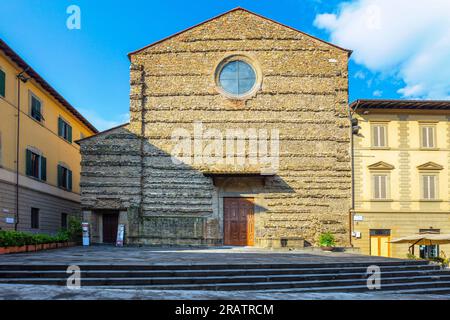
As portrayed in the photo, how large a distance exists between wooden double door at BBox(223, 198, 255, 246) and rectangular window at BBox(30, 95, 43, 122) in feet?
36.3

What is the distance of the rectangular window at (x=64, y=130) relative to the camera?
96.8ft

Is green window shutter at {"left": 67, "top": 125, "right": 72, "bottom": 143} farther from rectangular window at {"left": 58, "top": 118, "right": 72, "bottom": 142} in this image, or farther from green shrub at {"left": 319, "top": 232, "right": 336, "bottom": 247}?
green shrub at {"left": 319, "top": 232, "right": 336, "bottom": 247}

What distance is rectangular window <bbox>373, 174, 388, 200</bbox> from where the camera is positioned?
25109mm

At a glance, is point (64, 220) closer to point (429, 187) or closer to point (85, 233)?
point (85, 233)

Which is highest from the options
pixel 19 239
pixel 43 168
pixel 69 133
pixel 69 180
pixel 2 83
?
pixel 2 83

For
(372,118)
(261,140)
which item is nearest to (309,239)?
(261,140)

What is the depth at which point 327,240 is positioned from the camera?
23.2m

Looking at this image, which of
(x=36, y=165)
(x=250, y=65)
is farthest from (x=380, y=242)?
(x=36, y=165)

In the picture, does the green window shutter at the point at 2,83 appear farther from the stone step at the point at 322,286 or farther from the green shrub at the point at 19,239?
the stone step at the point at 322,286

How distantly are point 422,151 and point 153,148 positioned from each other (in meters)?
14.5

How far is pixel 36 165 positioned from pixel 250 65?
41.7 ft

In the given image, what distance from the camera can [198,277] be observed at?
11.1m

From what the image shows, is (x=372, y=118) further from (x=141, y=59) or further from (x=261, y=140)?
(x=141, y=59)

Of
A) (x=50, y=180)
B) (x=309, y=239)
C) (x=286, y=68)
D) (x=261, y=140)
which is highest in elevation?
(x=286, y=68)
